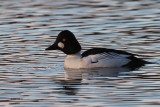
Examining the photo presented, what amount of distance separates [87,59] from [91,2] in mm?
12104

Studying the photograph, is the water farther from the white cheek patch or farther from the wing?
the white cheek patch

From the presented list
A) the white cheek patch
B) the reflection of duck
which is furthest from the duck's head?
the reflection of duck

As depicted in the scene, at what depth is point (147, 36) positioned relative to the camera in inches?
888

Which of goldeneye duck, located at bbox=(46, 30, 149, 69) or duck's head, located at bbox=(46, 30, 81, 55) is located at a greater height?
duck's head, located at bbox=(46, 30, 81, 55)

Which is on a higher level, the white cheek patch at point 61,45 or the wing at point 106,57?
the white cheek patch at point 61,45

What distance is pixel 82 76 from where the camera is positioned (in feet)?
58.1

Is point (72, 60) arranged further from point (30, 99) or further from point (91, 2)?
point (91, 2)

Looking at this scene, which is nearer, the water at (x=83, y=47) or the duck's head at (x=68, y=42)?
the water at (x=83, y=47)

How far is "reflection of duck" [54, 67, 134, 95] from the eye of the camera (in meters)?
16.1

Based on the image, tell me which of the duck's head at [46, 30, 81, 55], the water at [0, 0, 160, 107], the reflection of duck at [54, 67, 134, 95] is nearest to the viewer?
the water at [0, 0, 160, 107]

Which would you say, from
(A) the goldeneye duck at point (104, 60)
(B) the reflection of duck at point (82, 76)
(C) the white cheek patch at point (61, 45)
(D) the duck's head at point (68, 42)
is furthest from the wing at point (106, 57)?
(C) the white cheek patch at point (61, 45)

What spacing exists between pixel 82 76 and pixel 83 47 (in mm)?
4089

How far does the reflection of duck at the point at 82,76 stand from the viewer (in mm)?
16141

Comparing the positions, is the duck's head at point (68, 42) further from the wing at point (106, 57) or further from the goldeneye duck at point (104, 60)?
the wing at point (106, 57)
